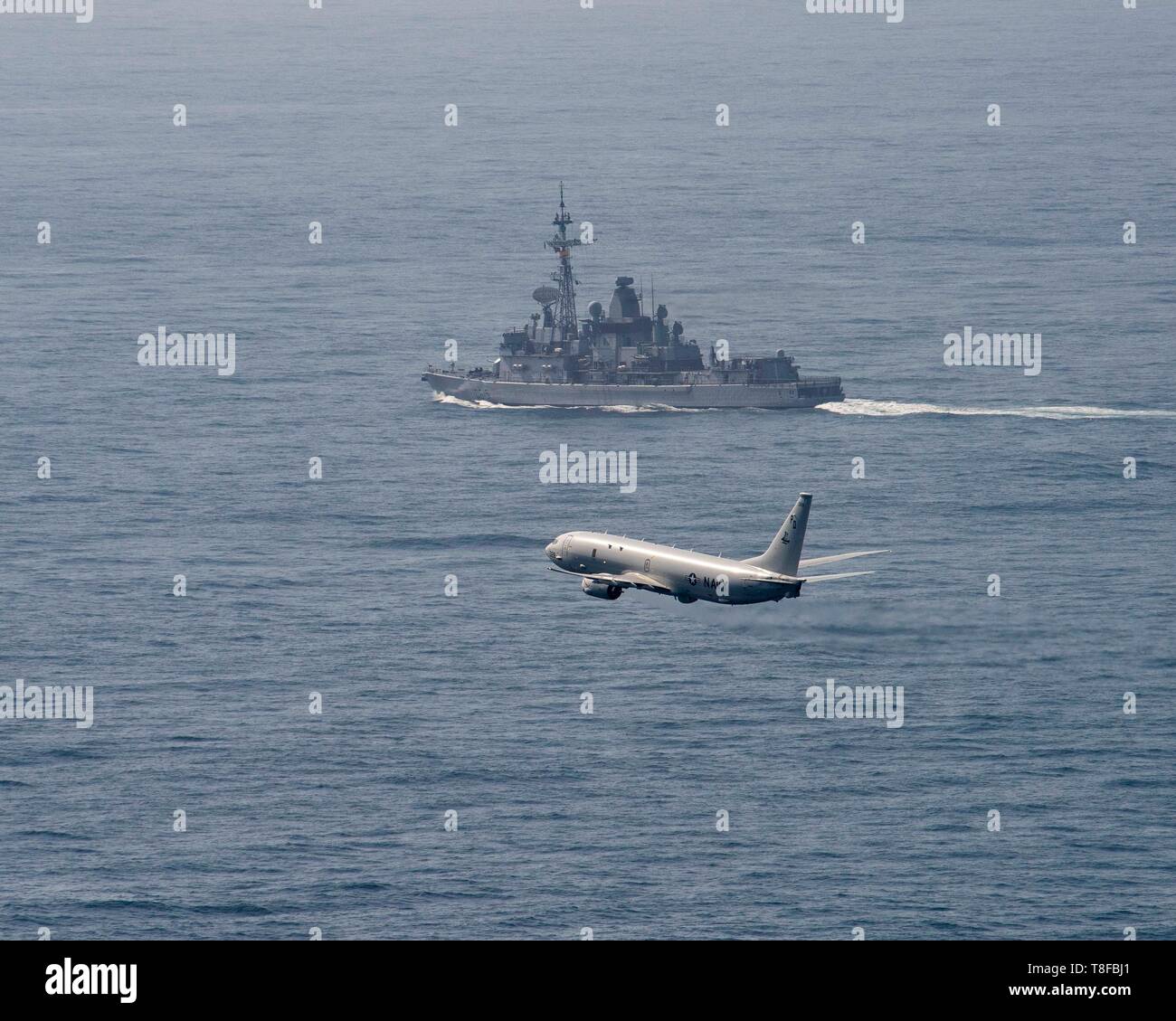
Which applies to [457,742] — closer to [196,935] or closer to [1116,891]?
[196,935]

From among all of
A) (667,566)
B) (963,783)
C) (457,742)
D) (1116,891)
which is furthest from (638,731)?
(667,566)

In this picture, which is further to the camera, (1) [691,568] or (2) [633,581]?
(2) [633,581]

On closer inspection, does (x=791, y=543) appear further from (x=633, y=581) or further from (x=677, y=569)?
(x=633, y=581)

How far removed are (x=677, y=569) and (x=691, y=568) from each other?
135 cm

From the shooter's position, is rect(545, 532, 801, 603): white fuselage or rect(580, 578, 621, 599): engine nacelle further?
rect(580, 578, 621, 599): engine nacelle

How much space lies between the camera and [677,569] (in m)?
129

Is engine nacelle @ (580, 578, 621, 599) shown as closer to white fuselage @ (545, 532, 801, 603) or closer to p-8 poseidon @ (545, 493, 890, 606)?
p-8 poseidon @ (545, 493, 890, 606)

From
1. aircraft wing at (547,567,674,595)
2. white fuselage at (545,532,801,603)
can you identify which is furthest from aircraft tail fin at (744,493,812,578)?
aircraft wing at (547,567,674,595)

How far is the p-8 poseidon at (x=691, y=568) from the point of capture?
125 m

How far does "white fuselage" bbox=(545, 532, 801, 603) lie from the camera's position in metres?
125

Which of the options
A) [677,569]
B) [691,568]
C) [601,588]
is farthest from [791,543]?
[601,588]

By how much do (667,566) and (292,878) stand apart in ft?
158
